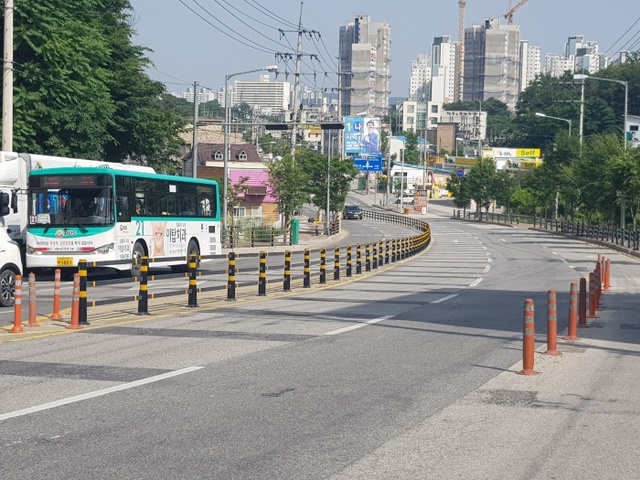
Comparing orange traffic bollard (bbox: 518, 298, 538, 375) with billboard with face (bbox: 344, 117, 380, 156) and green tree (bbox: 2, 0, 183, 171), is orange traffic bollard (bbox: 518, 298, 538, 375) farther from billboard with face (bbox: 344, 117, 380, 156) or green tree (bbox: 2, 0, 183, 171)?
billboard with face (bbox: 344, 117, 380, 156)

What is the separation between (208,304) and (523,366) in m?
10.2

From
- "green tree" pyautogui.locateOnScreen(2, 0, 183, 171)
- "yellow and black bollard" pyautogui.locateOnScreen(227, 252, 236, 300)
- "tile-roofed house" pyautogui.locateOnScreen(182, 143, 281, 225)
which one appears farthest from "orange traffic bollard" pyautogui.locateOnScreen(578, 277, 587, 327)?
"tile-roofed house" pyautogui.locateOnScreen(182, 143, 281, 225)

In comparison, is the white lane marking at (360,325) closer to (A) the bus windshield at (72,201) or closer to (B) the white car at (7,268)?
(B) the white car at (7,268)

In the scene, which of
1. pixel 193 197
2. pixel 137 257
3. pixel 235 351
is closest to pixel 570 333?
pixel 235 351

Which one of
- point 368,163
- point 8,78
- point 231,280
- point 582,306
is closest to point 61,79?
point 8,78

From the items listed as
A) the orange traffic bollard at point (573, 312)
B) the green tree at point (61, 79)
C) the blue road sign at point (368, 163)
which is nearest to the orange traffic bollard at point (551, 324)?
the orange traffic bollard at point (573, 312)

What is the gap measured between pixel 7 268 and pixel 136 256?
9.99 meters

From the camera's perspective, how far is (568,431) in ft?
30.0

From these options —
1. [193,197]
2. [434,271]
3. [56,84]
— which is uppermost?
[56,84]

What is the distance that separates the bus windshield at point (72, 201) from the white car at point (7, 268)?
7891 millimetres

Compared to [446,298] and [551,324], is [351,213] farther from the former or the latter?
[551,324]

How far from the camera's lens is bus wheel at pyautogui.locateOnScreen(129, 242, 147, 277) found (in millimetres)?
30266

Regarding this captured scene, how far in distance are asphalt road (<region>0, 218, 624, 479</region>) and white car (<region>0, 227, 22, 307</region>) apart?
434 cm

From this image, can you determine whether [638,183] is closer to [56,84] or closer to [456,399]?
[56,84]
